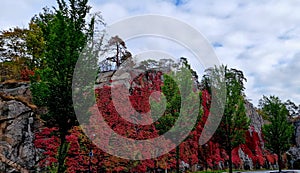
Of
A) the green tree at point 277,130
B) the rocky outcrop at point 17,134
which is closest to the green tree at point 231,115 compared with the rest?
the green tree at point 277,130

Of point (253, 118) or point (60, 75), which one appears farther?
point (253, 118)

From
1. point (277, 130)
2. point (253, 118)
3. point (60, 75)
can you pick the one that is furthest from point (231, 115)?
point (253, 118)

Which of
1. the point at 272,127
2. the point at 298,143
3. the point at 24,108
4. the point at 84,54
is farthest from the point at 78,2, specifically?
the point at 298,143

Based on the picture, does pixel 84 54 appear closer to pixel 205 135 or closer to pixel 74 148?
pixel 74 148

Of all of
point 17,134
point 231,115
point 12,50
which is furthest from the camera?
point 12,50

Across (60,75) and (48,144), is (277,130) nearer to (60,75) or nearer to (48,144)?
(48,144)

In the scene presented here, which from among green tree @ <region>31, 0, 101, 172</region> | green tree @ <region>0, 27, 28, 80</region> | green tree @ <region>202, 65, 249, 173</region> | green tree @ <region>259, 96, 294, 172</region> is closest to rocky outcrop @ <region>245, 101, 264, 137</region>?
green tree @ <region>259, 96, 294, 172</region>

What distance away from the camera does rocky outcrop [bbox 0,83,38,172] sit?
16.3m

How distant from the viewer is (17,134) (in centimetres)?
1733

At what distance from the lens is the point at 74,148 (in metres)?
14.8

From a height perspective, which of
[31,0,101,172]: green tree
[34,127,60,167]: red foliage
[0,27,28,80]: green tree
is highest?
[0,27,28,80]: green tree

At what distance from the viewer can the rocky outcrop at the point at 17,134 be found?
16.3 m

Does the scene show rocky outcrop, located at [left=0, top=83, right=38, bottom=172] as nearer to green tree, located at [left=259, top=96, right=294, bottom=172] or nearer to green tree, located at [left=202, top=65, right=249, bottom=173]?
green tree, located at [left=202, top=65, right=249, bottom=173]

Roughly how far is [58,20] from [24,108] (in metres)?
11.0
